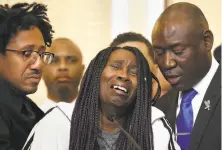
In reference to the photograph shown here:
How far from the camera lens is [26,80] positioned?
5.19ft

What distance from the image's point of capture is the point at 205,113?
153 cm

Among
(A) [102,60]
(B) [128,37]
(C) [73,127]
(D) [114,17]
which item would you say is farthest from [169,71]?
(D) [114,17]

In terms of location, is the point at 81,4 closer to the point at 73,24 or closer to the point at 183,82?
the point at 73,24

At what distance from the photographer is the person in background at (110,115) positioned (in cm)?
136

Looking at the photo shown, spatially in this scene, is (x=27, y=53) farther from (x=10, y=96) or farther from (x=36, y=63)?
(x=10, y=96)

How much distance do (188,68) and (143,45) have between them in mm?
534

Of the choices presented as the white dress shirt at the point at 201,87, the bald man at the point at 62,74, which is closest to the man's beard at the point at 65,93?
the bald man at the point at 62,74

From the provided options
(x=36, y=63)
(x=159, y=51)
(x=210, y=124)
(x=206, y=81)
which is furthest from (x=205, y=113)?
(x=36, y=63)

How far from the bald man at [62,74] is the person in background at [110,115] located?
27.0 inches

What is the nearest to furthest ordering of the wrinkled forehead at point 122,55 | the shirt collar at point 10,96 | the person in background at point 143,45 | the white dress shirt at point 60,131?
the white dress shirt at point 60,131
the wrinkled forehead at point 122,55
the shirt collar at point 10,96
the person in background at point 143,45

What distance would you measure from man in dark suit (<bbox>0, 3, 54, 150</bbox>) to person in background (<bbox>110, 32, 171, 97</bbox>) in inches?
22.7

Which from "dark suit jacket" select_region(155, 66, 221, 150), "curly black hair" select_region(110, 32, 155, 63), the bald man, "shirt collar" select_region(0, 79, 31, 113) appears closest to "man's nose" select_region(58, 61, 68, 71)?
the bald man

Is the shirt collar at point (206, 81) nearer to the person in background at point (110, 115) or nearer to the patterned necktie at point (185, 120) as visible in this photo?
the patterned necktie at point (185, 120)

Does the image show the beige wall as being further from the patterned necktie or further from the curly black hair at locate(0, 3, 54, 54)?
the curly black hair at locate(0, 3, 54, 54)
